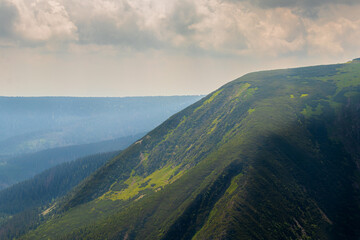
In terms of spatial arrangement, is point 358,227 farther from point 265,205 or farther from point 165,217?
point 165,217

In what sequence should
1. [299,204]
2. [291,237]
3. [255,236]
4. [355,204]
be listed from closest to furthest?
[255,236] < [291,237] < [299,204] < [355,204]

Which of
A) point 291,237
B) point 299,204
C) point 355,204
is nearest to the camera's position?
point 291,237

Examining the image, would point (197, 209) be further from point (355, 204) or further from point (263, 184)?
point (355, 204)

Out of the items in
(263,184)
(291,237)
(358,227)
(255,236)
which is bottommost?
(358,227)

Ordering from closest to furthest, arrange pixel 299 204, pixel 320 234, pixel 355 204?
pixel 320 234, pixel 299 204, pixel 355 204

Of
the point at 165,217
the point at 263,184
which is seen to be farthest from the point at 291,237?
the point at 165,217

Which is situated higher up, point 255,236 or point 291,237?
point 255,236

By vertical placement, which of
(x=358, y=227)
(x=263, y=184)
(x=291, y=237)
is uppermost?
(x=263, y=184)

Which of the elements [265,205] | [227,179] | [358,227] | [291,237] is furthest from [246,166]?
[358,227]

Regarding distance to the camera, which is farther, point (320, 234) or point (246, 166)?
point (246, 166)

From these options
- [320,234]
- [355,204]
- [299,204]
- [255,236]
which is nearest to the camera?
[255,236]
